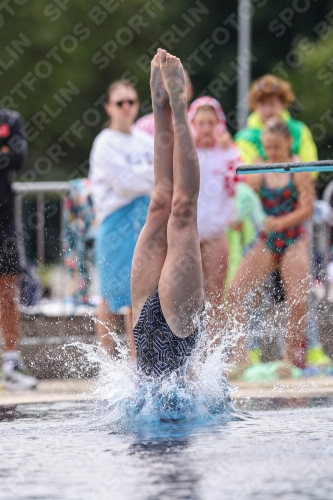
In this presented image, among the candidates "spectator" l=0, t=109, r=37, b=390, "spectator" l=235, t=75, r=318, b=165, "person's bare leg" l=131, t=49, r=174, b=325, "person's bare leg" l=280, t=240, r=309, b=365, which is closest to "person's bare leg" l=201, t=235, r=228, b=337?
"person's bare leg" l=280, t=240, r=309, b=365

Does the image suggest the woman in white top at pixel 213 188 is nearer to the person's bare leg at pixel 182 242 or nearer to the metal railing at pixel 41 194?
the metal railing at pixel 41 194

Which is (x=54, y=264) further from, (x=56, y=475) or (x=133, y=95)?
(x=56, y=475)

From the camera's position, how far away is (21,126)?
24.7 feet

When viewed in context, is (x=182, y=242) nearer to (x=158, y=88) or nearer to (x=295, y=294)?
(x=158, y=88)

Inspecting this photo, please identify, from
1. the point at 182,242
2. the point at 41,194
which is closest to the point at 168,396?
the point at 182,242

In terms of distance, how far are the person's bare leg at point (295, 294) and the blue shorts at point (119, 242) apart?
1.01 metres

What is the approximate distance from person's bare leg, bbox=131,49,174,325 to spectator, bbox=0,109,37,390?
2025 mm

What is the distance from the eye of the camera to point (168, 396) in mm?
4930

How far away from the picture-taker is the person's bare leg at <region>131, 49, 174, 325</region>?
16.8ft

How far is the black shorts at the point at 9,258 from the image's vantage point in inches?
285

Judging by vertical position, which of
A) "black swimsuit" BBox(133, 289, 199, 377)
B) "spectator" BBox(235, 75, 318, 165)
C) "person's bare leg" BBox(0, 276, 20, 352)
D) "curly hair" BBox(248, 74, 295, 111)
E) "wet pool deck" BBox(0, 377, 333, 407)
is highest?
"curly hair" BBox(248, 74, 295, 111)

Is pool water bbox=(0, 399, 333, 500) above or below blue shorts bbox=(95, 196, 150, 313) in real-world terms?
below

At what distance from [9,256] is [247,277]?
5.20ft

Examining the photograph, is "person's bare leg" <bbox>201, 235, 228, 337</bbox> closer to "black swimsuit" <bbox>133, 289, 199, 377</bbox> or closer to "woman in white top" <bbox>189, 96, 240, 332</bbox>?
"woman in white top" <bbox>189, 96, 240, 332</bbox>
